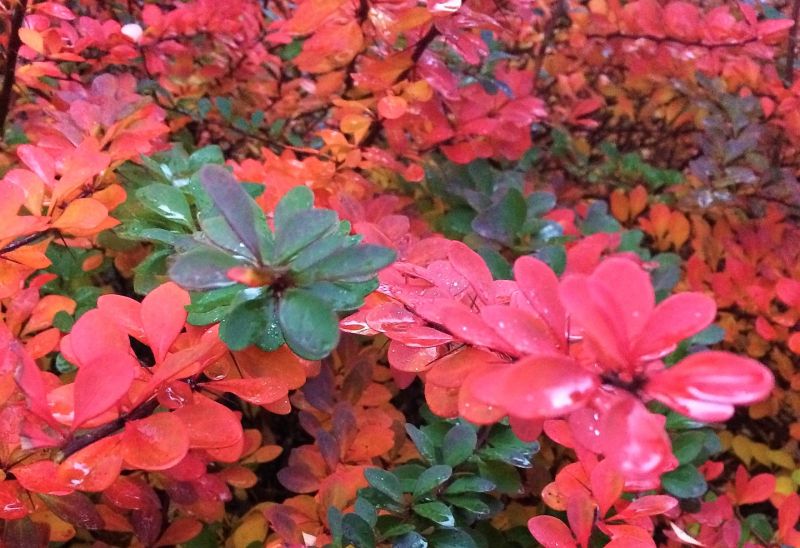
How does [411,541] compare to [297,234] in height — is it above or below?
below

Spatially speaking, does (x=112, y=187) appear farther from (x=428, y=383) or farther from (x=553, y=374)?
(x=553, y=374)

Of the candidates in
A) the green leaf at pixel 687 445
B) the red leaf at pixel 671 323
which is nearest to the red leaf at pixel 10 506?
the red leaf at pixel 671 323

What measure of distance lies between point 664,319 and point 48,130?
85cm

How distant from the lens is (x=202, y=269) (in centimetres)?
35

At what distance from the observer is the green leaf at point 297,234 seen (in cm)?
36

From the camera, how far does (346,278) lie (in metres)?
0.36

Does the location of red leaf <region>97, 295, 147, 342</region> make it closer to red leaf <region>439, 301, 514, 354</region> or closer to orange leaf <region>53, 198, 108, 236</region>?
orange leaf <region>53, 198, 108, 236</region>

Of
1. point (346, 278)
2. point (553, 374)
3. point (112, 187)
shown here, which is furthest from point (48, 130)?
point (553, 374)

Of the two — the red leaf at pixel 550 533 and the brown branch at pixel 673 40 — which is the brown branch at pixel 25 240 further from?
the brown branch at pixel 673 40

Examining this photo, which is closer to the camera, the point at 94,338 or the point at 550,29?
the point at 94,338

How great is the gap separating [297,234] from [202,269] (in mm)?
55

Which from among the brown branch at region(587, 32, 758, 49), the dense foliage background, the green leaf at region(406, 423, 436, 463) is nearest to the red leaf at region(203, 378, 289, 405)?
the dense foliage background

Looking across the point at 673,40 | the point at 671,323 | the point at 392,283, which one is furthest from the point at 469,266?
the point at 673,40

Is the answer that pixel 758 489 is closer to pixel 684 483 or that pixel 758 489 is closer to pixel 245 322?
pixel 684 483
